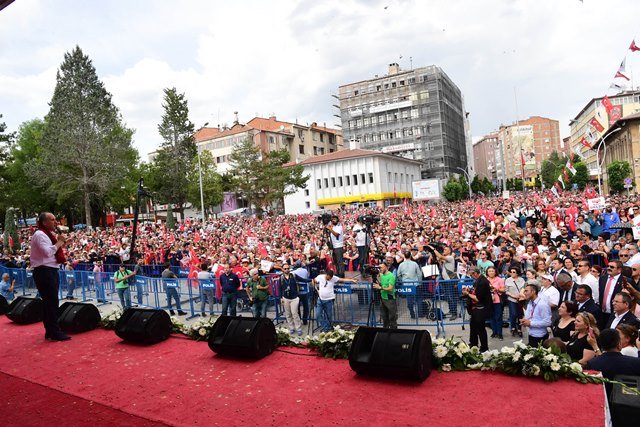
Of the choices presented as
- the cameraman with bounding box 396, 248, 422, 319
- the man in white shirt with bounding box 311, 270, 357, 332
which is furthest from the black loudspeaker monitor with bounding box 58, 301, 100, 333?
the cameraman with bounding box 396, 248, 422, 319

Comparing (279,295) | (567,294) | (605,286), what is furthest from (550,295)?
(279,295)

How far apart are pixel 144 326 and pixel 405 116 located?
77.9 meters

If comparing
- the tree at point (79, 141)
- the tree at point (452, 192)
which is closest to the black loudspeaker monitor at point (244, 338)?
the tree at point (79, 141)

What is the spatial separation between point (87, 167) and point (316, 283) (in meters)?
42.6

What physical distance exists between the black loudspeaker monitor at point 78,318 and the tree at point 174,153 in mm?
47737

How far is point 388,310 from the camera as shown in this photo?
958cm

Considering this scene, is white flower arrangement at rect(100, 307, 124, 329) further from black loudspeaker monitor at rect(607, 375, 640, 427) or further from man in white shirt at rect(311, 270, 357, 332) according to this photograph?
black loudspeaker monitor at rect(607, 375, 640, 427)

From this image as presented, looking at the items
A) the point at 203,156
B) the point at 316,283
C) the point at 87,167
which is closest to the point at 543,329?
the point at 316,283

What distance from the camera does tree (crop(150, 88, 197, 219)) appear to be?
180 ft

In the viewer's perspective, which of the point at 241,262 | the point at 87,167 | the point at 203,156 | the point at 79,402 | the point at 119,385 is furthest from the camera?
the point at 203,156

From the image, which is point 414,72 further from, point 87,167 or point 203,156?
point 87,167

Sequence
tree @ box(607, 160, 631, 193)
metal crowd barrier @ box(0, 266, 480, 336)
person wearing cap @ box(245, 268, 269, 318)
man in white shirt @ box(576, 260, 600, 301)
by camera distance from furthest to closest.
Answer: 1. tree @ box(607, 160, 631, 193)
2. person wearing cap @ box(245, 268, 269, 318)
3. metal crowd barrier @ box(0, 266, 480, 336)
4. man in white shirt @ box(576, 260, 600, 301)

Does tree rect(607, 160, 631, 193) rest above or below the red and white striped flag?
below

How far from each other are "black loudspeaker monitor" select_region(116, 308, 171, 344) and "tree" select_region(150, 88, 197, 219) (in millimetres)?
48989
